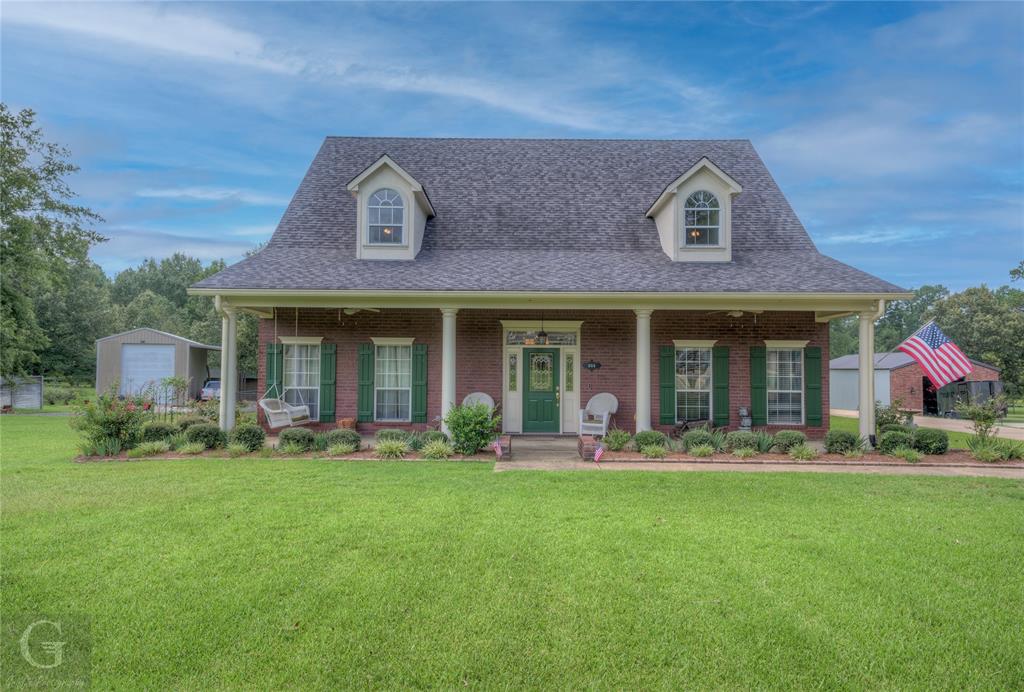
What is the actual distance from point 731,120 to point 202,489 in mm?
26113

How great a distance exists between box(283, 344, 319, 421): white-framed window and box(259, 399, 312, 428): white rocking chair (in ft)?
0.68

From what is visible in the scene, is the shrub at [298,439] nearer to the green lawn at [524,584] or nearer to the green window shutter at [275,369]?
the green window shutter at [275,369]

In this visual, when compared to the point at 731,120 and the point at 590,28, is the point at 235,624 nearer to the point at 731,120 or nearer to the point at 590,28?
the point at 590,28

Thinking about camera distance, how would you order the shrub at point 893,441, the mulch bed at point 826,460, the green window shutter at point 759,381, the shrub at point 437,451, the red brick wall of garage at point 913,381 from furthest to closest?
1. the red brick wall of garage at point 913,381
2. the green window shutter at point 759,381
3. the shrub at point 893,441
4. the shrub at point 437,451
5. the mulch bed at point 826,460

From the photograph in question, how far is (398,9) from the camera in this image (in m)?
11.6

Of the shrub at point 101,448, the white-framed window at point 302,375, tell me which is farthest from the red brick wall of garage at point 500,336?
the shrub at point 101,448

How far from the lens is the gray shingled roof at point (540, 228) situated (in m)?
11.5

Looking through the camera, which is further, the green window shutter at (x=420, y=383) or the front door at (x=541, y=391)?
the front door at (x=541, y=391)

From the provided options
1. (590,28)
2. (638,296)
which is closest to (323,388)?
(638,296)

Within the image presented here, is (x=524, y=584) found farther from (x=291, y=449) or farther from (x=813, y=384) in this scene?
(x=813, y=384)

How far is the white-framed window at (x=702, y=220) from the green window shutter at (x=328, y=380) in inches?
351

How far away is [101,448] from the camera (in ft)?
32.7

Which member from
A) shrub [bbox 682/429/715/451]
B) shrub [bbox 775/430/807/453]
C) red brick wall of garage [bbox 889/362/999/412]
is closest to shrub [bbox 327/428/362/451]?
shrub [bbox 682/429/715/451]

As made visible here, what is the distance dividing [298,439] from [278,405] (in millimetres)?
2478
